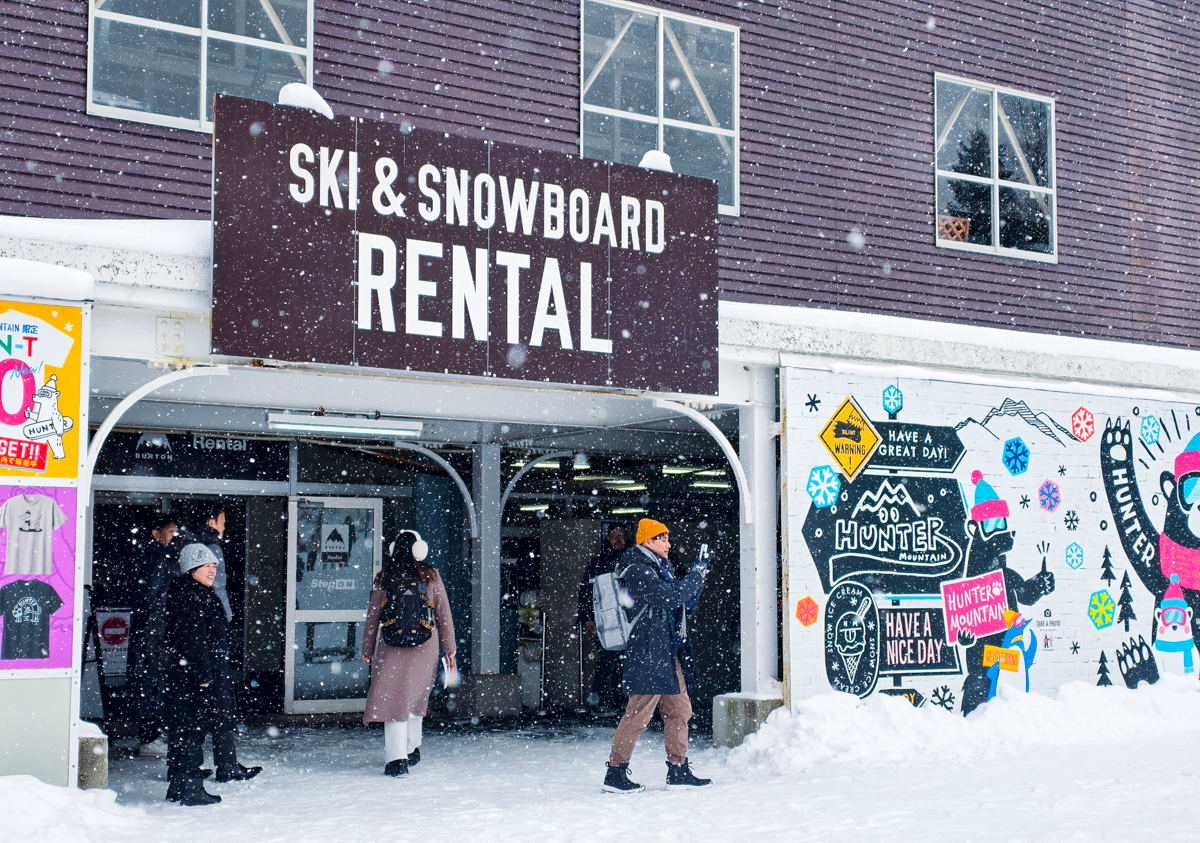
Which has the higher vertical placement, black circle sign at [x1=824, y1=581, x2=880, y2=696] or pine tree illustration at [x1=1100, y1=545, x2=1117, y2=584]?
pine tree illustration at [x1=1100, y1=545, x2=1117, y2=584]

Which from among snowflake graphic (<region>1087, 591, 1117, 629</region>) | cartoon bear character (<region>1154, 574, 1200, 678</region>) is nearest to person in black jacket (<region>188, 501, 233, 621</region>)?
snowflake graphic (<region>1087, 591, 1117, 629</region>)

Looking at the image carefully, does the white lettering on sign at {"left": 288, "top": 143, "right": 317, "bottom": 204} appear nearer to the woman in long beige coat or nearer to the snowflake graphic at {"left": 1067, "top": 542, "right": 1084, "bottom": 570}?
the woman in long beige coat

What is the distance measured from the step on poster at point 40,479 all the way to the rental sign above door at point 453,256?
857 millimetres

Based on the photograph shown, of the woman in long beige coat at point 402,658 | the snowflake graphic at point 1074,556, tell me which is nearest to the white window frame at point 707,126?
the snowflake graphic at point 1074,556

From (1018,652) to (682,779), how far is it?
12.3ft

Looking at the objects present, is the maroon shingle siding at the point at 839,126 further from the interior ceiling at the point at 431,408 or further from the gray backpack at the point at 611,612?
the gray backpack at the point at 611,612

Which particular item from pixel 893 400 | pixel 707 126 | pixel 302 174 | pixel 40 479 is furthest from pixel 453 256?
pixel 707 126

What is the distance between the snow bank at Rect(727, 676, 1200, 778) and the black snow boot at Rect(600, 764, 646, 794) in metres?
1.08

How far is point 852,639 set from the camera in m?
9.44

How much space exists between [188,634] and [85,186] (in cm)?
345

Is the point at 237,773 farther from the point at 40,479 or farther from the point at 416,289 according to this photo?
the point at 416,289

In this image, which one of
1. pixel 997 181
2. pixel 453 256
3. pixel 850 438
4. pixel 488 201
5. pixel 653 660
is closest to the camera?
pixel 653 660

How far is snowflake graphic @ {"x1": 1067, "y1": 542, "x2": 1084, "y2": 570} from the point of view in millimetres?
10711

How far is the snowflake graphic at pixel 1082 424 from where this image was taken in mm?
10977
